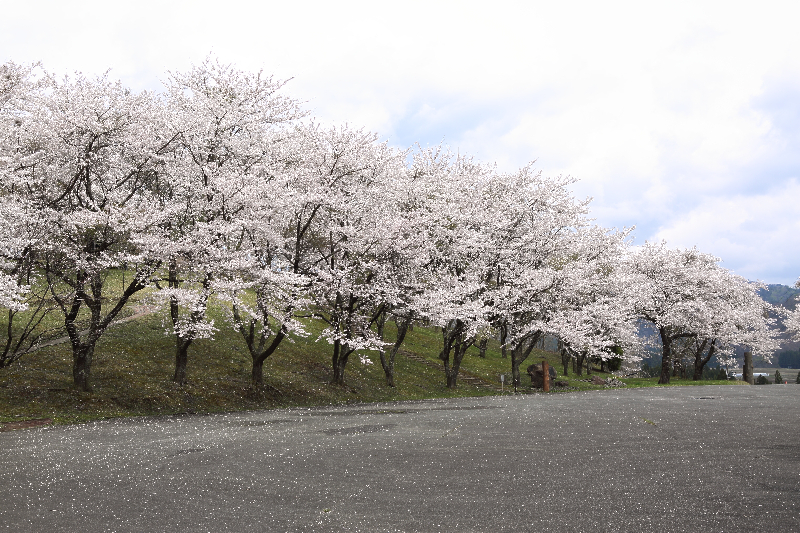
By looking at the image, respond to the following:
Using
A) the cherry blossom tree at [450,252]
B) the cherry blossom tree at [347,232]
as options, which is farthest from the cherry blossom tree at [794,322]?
the cherry blossom tree at [347,232]

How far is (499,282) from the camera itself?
39219 mm

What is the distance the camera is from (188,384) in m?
26.0

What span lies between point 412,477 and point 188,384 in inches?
740

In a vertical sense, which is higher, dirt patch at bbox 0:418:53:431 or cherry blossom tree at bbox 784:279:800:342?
cherry blossom tree at bbox 784:279:800:342

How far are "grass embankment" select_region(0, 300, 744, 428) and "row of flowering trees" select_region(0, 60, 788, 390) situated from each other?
121 cm

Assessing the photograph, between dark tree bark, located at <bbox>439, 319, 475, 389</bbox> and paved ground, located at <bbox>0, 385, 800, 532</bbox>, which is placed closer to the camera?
paved ground, located at <bbox>0, 385, 800, 532</bbox>

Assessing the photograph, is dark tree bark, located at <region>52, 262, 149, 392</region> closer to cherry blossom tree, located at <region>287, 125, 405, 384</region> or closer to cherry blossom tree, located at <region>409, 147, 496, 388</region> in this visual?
cherry blossom tree, located at <region>287, 125, 405, 384</region>

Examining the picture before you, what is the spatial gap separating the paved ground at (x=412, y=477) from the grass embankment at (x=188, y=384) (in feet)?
14.3

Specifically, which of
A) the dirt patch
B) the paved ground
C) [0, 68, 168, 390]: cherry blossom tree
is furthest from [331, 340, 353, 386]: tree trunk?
the dirt patch

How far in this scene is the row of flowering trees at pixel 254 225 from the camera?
868 inches

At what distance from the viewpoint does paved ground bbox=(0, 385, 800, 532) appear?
7.81 metres

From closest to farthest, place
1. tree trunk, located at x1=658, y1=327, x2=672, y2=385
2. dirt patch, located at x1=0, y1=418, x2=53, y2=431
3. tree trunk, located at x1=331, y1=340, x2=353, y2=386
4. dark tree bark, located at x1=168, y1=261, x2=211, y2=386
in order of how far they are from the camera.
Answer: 1. dirt patch, located at x1=0, y1=418, x2=53, y2=431
2. dark tree bark, located at x1=168, y1=261, x2=211, y2=386
3. tree trunk, located at x1=331, y1=340, x2=353, y2=386
4. tree trunk, located at x1=658, y1=327, x2=672, y2=385

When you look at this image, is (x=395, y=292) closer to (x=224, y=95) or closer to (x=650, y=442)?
(x=224, y=95)

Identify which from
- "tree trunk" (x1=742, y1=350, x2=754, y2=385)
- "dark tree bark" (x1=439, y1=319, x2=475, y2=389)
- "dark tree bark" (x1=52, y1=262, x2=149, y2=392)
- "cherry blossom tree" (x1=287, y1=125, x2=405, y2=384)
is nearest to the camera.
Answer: "dark tree bark" (x1=52, y1=262, x2=149, y2=392)
